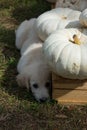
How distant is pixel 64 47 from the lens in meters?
4.50

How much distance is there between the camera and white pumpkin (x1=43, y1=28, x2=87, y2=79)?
4.41 meters

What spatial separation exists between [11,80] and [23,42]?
106cm

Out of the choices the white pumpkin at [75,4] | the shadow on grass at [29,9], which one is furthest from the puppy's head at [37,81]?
the shadow on grass at [29,9]

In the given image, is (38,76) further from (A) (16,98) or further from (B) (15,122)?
(B) (15,122)

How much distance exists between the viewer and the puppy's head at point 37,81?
16.1 ft

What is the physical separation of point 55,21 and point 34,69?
73 cm

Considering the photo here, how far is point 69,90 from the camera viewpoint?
4672 millimetres

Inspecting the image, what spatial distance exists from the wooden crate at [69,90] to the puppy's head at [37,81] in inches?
7.7

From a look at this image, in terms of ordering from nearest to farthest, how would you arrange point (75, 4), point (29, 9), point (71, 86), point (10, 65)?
point (71, 86), point (10, 65), point (75, 4), point (29, 9)

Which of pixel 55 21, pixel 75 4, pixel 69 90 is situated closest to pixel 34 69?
pixel 69 90

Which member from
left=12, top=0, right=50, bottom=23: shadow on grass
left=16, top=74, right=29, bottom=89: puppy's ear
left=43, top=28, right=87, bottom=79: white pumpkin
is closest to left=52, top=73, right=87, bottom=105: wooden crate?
left=43, top=28, right=87, bottom=79: white pumpkin

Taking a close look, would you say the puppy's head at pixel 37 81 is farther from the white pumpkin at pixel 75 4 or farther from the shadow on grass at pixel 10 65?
the white pumpkin at pixel 75 4

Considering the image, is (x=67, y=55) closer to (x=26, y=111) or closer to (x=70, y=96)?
(x=70, y=96)

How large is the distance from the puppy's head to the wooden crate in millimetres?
197
